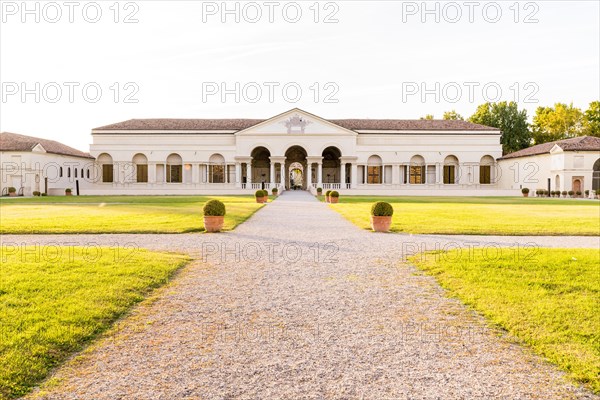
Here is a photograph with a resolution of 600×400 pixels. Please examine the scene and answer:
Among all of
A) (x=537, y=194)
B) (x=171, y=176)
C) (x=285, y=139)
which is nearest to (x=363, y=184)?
(x=285, y=139)

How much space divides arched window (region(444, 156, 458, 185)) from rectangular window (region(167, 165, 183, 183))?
32.8 metres

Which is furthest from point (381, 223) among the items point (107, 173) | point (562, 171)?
point (107, 173)

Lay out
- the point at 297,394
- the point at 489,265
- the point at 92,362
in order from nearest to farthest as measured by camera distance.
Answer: the point at 297,394
the point at 92,362
the point at 489,265

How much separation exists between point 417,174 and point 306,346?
53.1 meters

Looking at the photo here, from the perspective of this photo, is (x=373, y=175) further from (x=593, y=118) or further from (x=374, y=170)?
(x=593, y=118)

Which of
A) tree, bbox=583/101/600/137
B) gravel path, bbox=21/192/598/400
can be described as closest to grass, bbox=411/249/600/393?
gravel path, bbox=21/192/598/400

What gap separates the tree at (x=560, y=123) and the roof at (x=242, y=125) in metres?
17.1

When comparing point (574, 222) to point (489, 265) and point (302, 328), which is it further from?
point (302, 328)

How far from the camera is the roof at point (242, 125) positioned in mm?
54844

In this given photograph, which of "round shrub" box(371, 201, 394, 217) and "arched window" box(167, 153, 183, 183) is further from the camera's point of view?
"arched window" box(167, 153, 183, 183)

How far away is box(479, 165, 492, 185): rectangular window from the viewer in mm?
Result: 55531

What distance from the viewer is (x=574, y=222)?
16.7 m

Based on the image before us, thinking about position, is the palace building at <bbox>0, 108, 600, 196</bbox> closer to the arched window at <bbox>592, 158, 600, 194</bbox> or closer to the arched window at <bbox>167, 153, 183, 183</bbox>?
the arched window at <bbox>167, 153, 183, 183</bbox>

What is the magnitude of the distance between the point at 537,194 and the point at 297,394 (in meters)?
49.9
